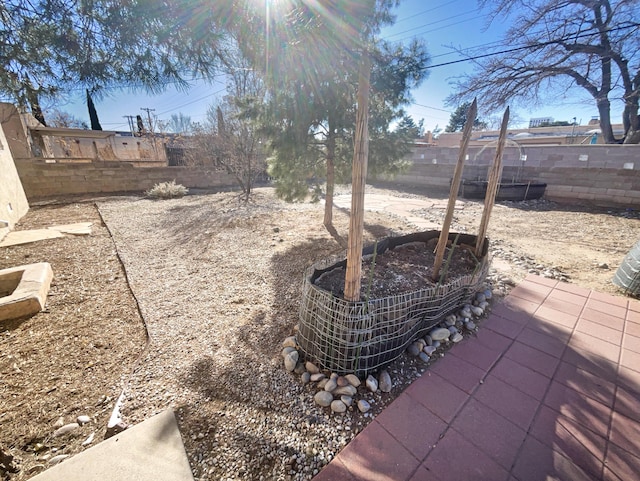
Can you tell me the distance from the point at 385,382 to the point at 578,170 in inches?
333

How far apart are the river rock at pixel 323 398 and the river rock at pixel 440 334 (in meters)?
0.92

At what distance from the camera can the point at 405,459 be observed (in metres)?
1.14

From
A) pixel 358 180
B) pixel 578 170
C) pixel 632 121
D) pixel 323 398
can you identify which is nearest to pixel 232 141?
pixel 358 180

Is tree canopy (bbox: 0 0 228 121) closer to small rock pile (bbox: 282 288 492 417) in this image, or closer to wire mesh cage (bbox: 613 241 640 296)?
small rock pile (bbox: 282 288 492 417)

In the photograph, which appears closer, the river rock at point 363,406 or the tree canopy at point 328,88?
the river rock at point 363,406

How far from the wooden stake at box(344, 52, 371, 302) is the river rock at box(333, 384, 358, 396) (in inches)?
19.5

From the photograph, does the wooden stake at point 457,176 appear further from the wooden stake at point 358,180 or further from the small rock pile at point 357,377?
the wooden stake at point 358,180

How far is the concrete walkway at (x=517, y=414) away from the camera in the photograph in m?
1.11

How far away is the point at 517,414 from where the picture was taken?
1344mm

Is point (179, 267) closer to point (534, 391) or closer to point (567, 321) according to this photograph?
point (534, 391)

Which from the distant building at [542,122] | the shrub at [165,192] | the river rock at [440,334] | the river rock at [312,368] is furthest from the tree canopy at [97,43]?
the distant building at [542,122]

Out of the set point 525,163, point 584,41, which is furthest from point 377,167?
point 584,41

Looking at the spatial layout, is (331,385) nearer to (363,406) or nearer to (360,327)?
(363,406)

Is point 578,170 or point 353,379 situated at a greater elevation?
point 578,170
